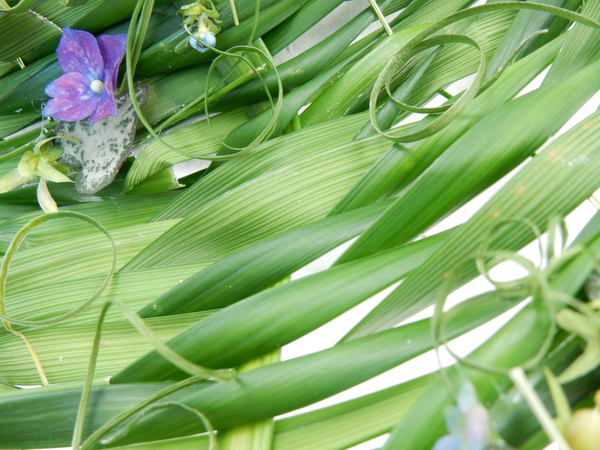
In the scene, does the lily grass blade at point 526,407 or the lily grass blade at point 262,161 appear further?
the lily grass blade at point 262,161

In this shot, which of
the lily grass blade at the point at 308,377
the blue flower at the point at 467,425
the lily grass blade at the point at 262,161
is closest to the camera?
the blue flower at the point at 467,425

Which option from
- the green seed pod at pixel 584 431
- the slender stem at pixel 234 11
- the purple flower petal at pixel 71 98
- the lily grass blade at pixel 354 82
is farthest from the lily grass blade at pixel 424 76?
the green seed pod at pixel 584 431

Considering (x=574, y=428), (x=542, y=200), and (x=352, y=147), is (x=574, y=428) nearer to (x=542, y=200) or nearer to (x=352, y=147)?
(x=542, y=200)

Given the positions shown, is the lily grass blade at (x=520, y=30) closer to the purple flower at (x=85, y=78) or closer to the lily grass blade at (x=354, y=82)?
the lily grass blade at (x=354, y=82)

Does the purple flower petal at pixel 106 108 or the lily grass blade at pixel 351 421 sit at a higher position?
the purple flower petal at pixel 106 108

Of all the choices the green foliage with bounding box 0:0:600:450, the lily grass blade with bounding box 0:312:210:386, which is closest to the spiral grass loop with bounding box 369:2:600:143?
the green foliage with bounding box 0:0:600:450

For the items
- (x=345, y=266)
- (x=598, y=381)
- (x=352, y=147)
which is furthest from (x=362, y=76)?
(x=598, y=381)

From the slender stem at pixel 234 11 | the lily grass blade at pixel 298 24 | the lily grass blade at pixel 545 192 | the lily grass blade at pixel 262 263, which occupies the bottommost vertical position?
the lily grass blade at pixel 545 192

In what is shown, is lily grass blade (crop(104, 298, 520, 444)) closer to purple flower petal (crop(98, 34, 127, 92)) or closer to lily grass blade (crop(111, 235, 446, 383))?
lily grass blade (crop(111, 235, 446, 383))

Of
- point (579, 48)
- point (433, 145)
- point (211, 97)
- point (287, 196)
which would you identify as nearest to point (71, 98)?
point (211, 97)
